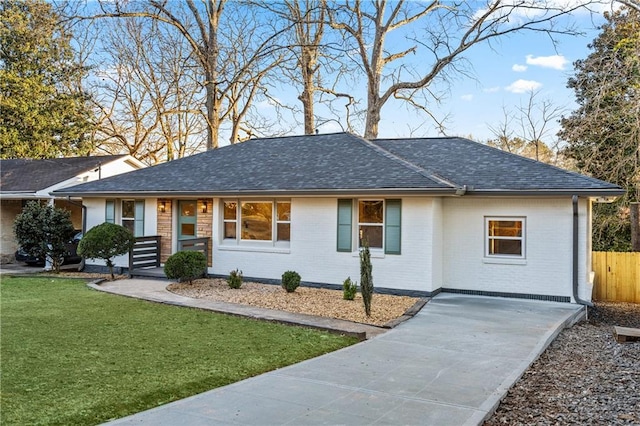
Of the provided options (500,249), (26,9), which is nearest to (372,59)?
(500,249)

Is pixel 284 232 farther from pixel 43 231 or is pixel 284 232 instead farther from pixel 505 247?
pixel 43 231

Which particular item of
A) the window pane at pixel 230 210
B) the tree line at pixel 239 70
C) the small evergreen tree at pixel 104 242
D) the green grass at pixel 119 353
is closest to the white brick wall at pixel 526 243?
the green grass at pixel 119 353

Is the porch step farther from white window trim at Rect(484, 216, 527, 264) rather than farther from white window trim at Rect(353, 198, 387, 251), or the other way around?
white window trim at Rect(484, 216, 527, 264)

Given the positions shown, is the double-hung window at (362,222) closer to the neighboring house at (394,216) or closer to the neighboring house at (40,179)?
the neighboring house at (394,216)

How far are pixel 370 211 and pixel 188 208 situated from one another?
5824 millimetres

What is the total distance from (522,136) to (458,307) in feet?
73.6

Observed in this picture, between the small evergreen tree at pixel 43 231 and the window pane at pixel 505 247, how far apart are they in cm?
1248

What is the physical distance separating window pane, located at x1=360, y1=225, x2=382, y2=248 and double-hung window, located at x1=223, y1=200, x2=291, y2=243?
2.18 metres

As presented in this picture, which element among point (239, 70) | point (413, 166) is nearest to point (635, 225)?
point (413, 166)

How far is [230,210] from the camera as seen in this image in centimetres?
1439

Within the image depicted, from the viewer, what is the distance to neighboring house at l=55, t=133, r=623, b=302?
1131cm

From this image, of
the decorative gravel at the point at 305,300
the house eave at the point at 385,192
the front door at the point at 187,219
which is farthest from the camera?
the front door at the point at 187,219

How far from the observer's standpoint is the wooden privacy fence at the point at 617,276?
13.4 m

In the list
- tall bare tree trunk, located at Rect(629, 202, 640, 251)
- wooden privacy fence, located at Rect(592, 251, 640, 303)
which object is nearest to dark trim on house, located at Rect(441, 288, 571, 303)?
wooden privacy fence, located at Rect(592, 251, 640, 303)
